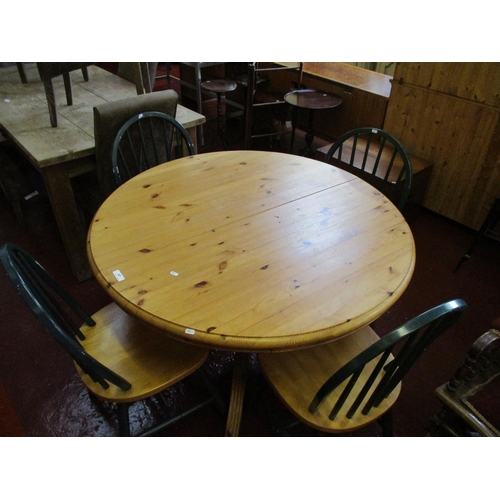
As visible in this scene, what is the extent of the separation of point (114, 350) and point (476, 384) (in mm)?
1247

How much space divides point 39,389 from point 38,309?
0.98m

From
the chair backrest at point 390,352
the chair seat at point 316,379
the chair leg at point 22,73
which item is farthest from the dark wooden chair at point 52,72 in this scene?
the chair backrest at point 390,352

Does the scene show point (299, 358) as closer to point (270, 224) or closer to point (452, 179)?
point (270, 224)

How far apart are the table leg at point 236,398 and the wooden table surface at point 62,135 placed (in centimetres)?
127

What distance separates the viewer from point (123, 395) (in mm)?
1189

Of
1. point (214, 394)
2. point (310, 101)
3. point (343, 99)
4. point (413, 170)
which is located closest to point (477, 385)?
point (214, 394)

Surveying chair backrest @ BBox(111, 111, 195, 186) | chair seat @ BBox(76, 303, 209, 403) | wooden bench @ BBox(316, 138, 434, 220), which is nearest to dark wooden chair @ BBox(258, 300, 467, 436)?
chair seat @ BBox(76, 303, 209, 403)

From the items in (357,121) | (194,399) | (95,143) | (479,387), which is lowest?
(194,399)

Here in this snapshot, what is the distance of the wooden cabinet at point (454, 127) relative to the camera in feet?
7.82

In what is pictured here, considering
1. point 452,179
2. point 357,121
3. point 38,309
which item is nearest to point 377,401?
point 38,309

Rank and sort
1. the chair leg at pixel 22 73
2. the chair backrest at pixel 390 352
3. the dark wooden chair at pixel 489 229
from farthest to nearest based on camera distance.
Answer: the chair leg at pixel 22 73 → the dark wooden chair at pixel 489 229 → the chair backrest at pixel 390 352

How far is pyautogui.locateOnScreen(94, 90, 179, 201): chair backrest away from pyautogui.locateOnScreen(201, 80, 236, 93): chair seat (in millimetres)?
1423

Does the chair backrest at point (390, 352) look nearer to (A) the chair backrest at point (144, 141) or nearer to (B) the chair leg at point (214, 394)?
(B) the chair leg at point (214, 394)

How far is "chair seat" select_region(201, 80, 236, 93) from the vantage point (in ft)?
11.2
